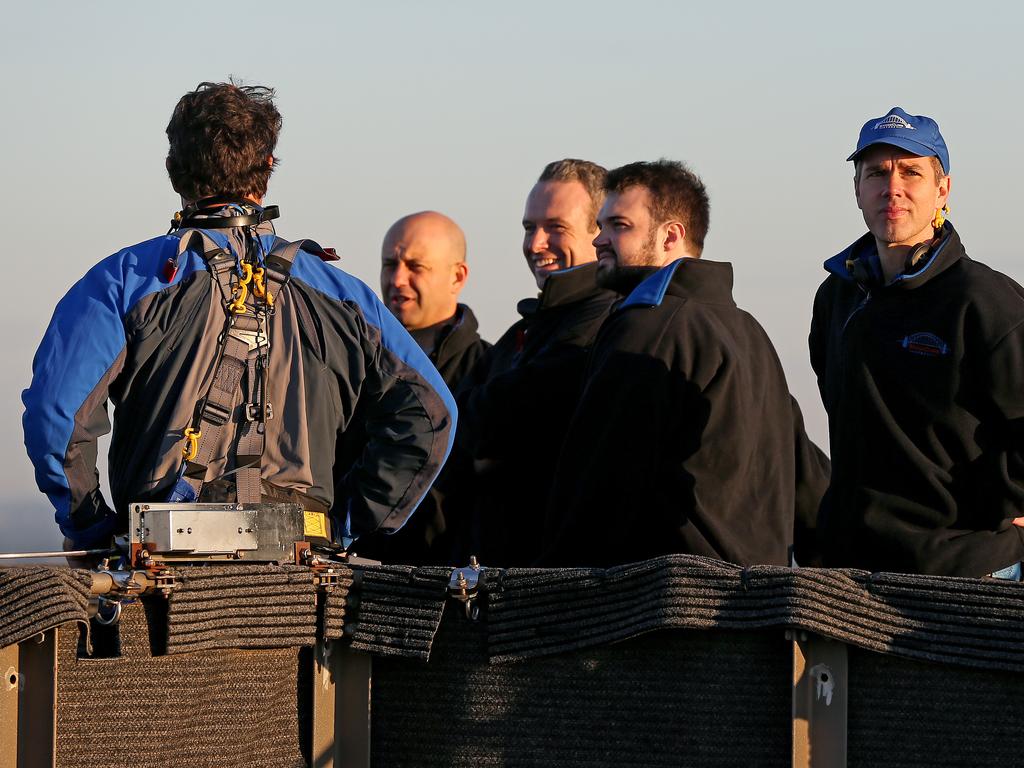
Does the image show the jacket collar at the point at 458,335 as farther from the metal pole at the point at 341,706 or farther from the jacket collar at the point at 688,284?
the metal pole at the point at 341,706

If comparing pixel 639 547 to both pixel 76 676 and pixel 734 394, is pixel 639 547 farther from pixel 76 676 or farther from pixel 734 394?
pixel 76 676

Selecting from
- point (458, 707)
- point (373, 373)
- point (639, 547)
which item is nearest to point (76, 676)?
point (458, 707)

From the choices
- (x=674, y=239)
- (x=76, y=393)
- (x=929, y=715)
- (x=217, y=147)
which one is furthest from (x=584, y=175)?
(x=929, y=715)

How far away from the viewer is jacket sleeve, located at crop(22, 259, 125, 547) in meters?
3.99

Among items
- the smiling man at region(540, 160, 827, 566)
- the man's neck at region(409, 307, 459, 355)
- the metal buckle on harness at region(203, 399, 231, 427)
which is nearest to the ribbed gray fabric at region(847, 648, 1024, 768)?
the smiling man at region(540, 160, 827, 566)

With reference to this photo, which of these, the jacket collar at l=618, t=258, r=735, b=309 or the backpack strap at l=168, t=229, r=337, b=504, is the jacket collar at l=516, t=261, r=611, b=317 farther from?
the backpack strap at l=168, t=229, r=337, b=504

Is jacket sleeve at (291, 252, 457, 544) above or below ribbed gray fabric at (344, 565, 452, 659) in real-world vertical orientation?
above

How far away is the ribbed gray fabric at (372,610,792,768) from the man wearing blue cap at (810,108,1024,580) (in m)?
1.24

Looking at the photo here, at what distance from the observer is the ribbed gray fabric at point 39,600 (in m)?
3.43

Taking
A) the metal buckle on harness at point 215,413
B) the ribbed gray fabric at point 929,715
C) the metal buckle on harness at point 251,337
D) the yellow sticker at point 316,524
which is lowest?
the ribbed gray fabric at point 929,715

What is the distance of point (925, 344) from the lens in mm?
4777

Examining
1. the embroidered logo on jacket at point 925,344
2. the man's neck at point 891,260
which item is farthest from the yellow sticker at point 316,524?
the man's neck at point 891,260

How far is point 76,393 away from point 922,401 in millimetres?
2311

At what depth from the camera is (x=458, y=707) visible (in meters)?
3.74
